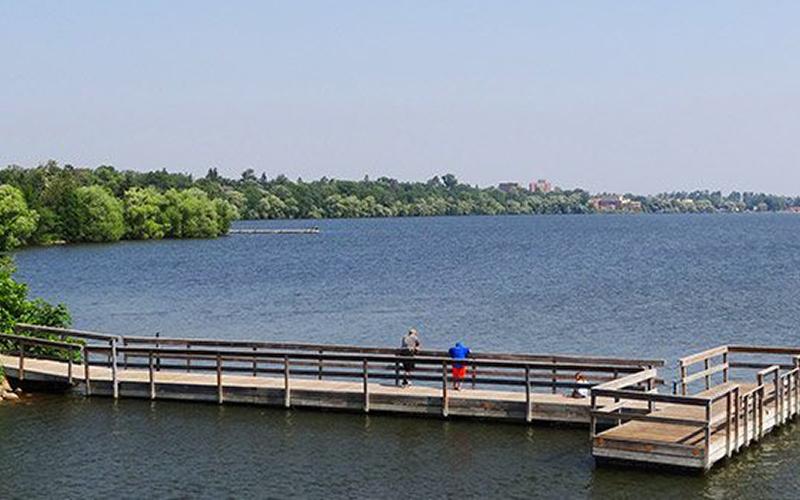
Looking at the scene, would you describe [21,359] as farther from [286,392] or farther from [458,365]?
[458,365]

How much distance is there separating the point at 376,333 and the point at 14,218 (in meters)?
78.7

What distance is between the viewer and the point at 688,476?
20906mm

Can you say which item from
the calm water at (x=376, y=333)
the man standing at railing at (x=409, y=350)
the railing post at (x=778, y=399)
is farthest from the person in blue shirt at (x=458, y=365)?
the railing post at (x=778, y=399)

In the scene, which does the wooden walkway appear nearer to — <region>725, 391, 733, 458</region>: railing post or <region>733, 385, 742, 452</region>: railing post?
<region>733, 385, 742, 452</region>: railing post

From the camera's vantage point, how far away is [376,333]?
4866cm

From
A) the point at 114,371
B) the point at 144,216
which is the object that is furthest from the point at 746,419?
the point at 144,216

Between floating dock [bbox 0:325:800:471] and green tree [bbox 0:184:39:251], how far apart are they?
82.2 metres

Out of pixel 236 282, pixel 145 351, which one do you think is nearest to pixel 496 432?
pixel 145 351

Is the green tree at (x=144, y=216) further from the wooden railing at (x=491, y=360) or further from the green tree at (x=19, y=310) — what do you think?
the wooden railing at (x=491, y=360)

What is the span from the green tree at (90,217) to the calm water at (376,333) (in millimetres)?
13112

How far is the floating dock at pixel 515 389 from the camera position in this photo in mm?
21609

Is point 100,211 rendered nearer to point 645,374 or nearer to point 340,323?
point 340,323

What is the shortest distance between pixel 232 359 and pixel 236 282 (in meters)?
51.3

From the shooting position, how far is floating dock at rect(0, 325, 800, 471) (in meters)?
21.6
